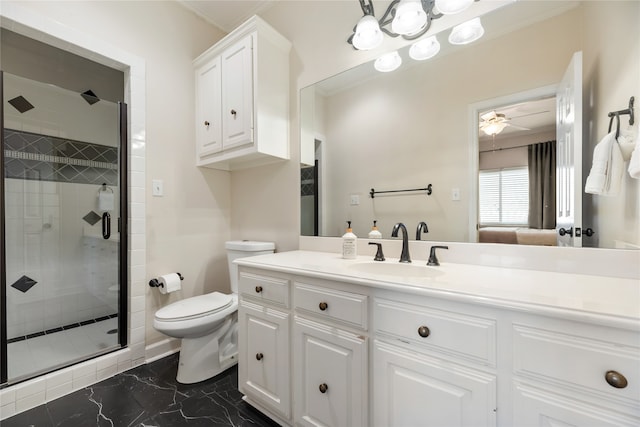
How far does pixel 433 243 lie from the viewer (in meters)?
1.36

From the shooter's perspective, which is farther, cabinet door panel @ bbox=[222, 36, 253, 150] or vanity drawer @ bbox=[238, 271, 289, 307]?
cabinet door panel @ bbox=[222, 36, 253, 150]

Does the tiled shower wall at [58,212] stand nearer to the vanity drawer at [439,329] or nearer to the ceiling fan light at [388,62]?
the ceiling fan light at [388,62]

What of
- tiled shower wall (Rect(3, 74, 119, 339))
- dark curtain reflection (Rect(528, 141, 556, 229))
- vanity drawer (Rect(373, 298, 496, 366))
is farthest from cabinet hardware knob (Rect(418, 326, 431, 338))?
tiled shower wall (Rect(3, 74, 119, 339))

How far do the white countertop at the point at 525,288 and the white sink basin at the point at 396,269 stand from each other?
0.01 meters

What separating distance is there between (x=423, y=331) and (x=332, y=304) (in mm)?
Answer: 349

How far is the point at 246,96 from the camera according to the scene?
1761mm

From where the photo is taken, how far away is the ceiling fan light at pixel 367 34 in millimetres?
1430

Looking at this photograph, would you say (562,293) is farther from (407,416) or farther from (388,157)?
(388,157)

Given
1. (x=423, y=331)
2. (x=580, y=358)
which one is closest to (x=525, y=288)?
(x=580, y=358)

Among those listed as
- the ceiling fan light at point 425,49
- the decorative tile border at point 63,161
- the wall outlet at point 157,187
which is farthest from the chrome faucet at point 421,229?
the decorative tile border at point 63,161

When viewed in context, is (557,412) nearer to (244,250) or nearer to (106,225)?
(244,250)

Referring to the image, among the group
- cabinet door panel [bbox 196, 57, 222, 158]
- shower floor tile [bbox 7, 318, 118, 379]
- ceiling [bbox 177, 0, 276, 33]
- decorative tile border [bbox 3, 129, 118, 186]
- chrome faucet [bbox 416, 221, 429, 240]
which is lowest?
shower floor tile [bbox 7, 318, 118, 379]

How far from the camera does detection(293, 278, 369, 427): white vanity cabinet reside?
0.98 m

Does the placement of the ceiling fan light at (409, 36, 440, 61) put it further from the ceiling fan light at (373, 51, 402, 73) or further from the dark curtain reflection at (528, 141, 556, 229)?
the dark curtain reflection at (528, 141, 556, 229)
